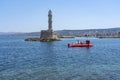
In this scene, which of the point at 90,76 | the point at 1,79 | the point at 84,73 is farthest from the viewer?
the point at 84,73

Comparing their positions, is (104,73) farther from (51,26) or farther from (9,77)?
(51,26)

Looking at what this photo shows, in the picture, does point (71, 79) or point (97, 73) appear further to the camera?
point (97, 73)

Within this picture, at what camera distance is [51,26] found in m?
146

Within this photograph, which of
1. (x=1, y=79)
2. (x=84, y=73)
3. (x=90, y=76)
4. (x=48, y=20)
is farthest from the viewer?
(x=48, y=20)

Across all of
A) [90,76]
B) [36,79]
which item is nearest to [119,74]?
[90,76]

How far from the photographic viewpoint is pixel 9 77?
1201 inches

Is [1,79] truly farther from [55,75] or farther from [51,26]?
[51,26]

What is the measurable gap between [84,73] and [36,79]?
263 inches

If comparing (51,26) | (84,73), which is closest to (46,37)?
(51,26)

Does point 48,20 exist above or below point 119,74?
above

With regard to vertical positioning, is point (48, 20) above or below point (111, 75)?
above

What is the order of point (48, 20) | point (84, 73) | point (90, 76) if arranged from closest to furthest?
point (90, 76) < point (84, 73) < point (48, 20)

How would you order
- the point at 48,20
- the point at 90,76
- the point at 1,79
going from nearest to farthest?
1. the point at 1,79
2. the point at 90,76
3. the point at 48,20

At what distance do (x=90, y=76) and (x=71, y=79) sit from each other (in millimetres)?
2810
